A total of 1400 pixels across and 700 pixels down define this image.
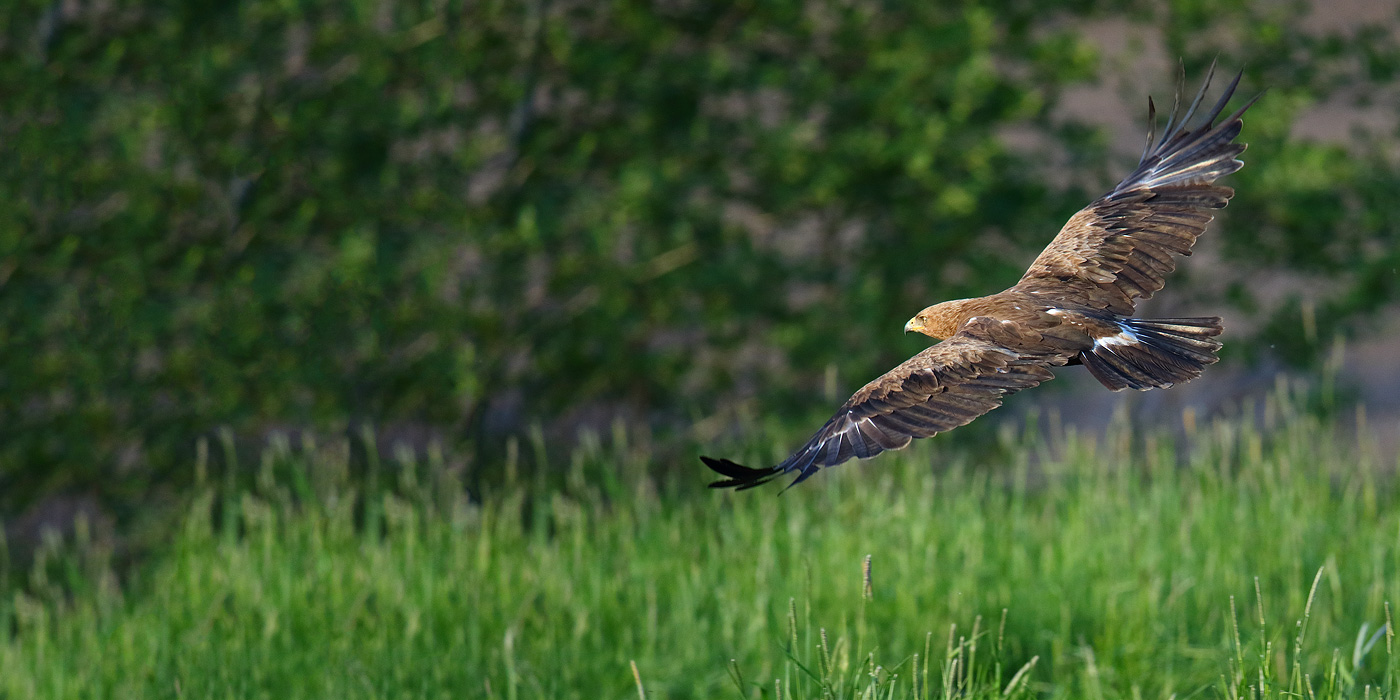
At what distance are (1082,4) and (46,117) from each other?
6.44m

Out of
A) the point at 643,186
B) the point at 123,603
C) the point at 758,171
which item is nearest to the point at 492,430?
the point at 643,186

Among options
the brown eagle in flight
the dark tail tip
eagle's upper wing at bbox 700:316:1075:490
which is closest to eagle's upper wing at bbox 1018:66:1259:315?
the brown eagle in flight

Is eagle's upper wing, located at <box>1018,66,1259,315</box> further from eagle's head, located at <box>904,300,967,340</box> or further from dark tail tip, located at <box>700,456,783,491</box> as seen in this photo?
dark tail tip, located at <box>700,456,783,491</box>

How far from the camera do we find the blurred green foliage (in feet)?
23.0

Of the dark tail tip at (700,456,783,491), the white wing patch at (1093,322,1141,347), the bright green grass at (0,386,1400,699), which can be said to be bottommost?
the bright green grass at (0,386,1400,699)

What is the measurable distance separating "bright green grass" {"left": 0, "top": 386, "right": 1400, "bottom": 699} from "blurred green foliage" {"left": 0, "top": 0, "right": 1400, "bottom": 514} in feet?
5.84

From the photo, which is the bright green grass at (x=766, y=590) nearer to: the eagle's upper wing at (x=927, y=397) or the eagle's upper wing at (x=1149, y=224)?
the eagle's upper wing at (x=927, y=397)

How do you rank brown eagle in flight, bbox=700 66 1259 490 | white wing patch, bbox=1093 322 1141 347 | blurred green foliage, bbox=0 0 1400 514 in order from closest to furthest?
1. brown eagle in flight, bbox=700 66 1259 490
2. white wing patch, bbox=1093 322 1141 347
3. blurred green foliage, bbox=0 0 1400 514

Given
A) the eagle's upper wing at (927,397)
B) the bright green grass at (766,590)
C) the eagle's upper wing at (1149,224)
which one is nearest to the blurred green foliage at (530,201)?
the bright green grass at (766,590)

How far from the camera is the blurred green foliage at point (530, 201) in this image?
7.00 m

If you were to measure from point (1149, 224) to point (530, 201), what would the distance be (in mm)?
4641

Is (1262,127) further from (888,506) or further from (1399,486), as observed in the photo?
(888,506)

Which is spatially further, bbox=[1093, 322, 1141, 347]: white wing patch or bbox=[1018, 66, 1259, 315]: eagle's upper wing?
bbox=[1018, 66, 1259, 315]: eagle's upper wing

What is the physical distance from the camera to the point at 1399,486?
18.4 feet
